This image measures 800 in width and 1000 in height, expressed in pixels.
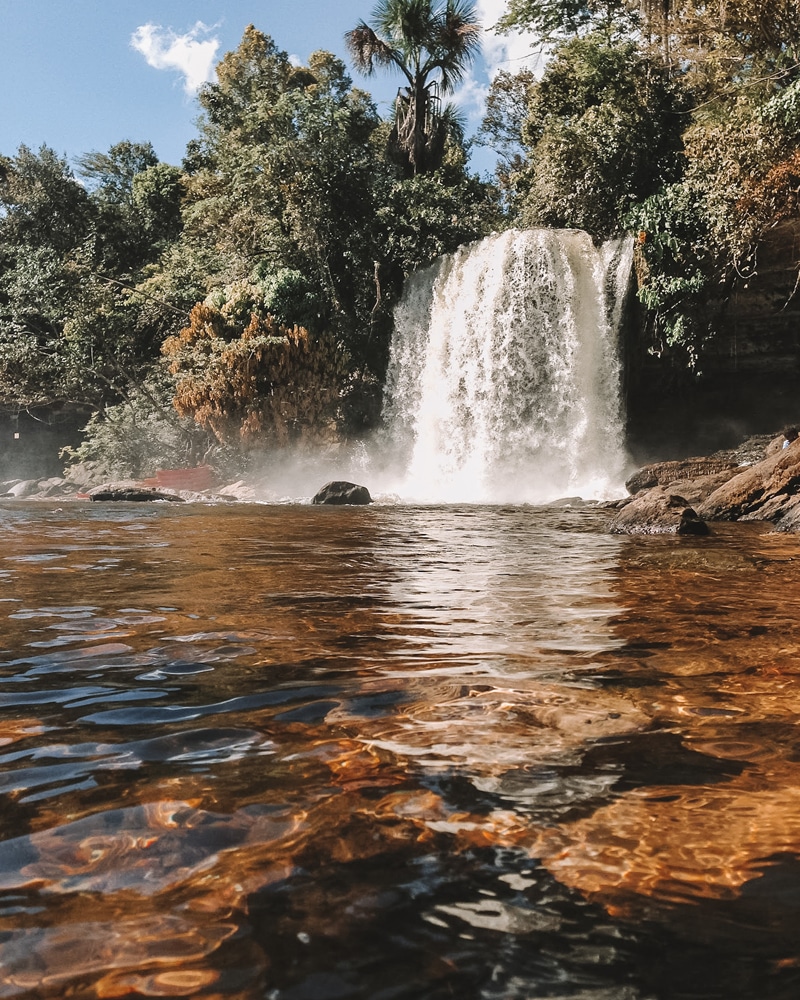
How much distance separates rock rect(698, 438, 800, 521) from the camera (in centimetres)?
922

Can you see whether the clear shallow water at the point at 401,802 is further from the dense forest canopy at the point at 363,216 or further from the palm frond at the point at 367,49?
the palm frond at the point at 367,49

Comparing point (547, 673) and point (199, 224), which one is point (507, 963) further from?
point (199, 224)

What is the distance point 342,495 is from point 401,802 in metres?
13.6

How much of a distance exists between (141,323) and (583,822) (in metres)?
25.5

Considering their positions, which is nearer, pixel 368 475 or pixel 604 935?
pixel 604 935

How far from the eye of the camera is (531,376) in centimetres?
1789

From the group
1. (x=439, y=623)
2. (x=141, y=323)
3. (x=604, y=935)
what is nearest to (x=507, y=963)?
(x=604, y=935)

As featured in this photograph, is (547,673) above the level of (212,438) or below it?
below

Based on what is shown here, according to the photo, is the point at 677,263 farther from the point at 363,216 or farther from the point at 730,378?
the point at 363,216


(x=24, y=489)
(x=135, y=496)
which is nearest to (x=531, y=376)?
(x=135, y=496)

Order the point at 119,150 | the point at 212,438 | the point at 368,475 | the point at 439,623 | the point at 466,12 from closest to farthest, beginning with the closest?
the point at 439,623 → the point at 368,475 → the point at 212,438 → the point at 466,12 → the point at 119,150

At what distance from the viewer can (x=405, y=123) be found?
25.2m

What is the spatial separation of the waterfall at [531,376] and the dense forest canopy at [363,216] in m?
1.24

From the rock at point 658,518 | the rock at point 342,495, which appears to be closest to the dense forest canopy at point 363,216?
the rock at point 342,495
